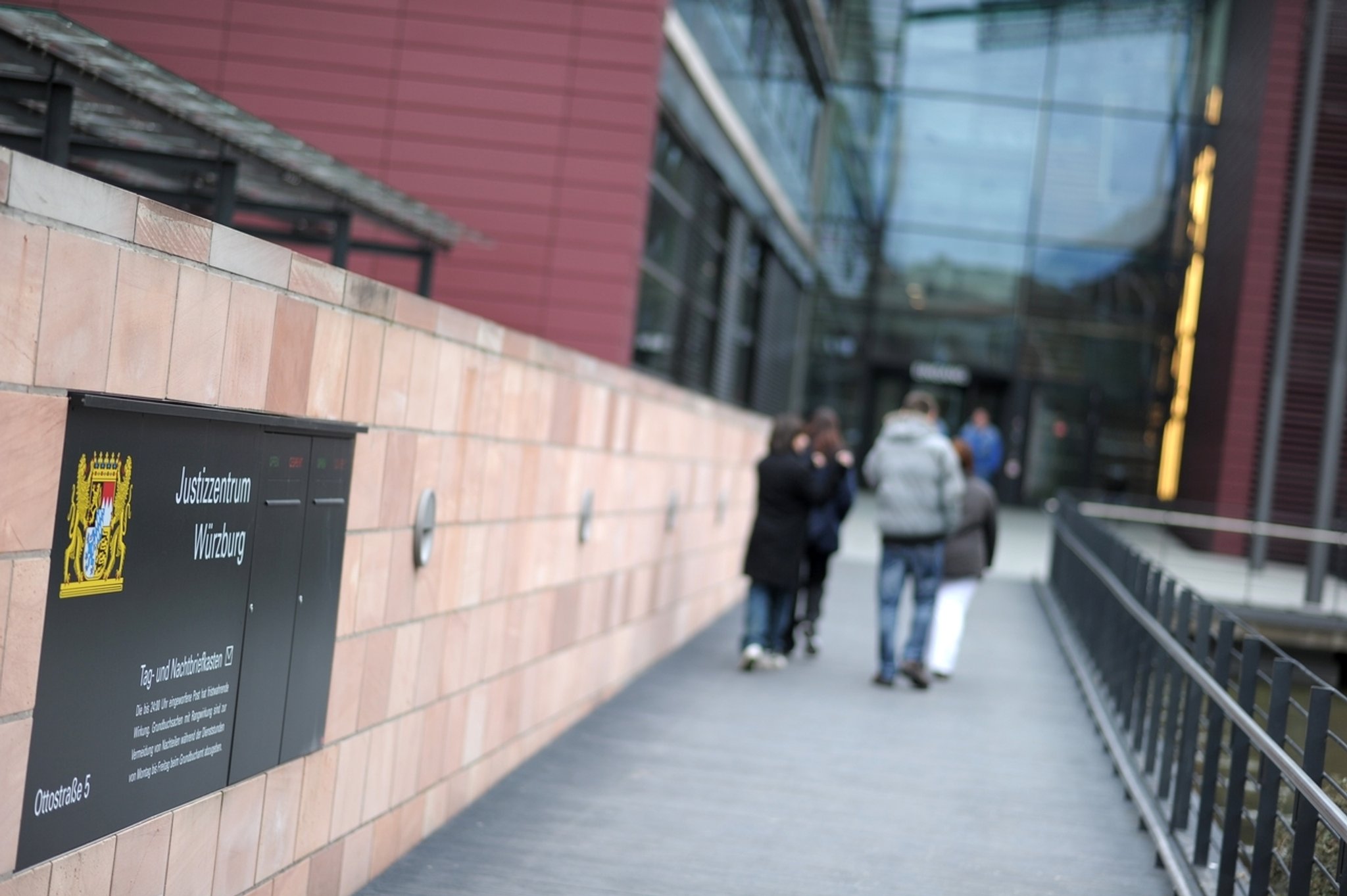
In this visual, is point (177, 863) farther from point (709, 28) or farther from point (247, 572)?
point (709, 28)

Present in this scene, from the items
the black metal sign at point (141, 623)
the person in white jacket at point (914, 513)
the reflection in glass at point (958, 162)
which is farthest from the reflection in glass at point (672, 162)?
the reflection in glass at point (958, 162)

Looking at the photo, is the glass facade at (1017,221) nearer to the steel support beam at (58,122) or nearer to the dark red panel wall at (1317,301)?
the dark red panel wall at (1317,301)

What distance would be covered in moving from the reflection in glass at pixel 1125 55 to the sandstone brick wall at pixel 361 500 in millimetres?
22646

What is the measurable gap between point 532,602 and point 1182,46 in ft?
84.5

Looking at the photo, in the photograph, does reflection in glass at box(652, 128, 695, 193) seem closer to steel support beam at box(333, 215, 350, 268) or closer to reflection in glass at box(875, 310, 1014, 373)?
steel support beam at box(333, 215, 350, 268)

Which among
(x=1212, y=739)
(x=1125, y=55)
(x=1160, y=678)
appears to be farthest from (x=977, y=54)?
(x=1212, y=739)

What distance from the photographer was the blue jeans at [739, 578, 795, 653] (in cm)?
1003

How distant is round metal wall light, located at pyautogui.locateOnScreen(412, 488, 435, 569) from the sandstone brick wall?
68 mm

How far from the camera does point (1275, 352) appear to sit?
16.9 m

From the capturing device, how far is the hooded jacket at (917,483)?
31.7 ft

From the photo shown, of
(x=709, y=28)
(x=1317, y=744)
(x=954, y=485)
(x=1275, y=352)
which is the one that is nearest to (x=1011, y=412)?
(x=1275, y=352)

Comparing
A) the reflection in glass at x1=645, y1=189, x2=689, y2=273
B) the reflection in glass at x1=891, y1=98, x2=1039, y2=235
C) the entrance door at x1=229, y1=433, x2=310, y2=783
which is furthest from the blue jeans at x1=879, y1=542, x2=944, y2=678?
the reflection in glass at x1=891, y1=98, x2=1039, y2=235

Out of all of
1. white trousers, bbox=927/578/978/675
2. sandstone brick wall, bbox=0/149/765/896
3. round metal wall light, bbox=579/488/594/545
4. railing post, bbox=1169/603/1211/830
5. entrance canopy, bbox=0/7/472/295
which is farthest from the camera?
white trousers, bbox=927/578/978/675

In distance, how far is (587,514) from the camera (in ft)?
25.5
